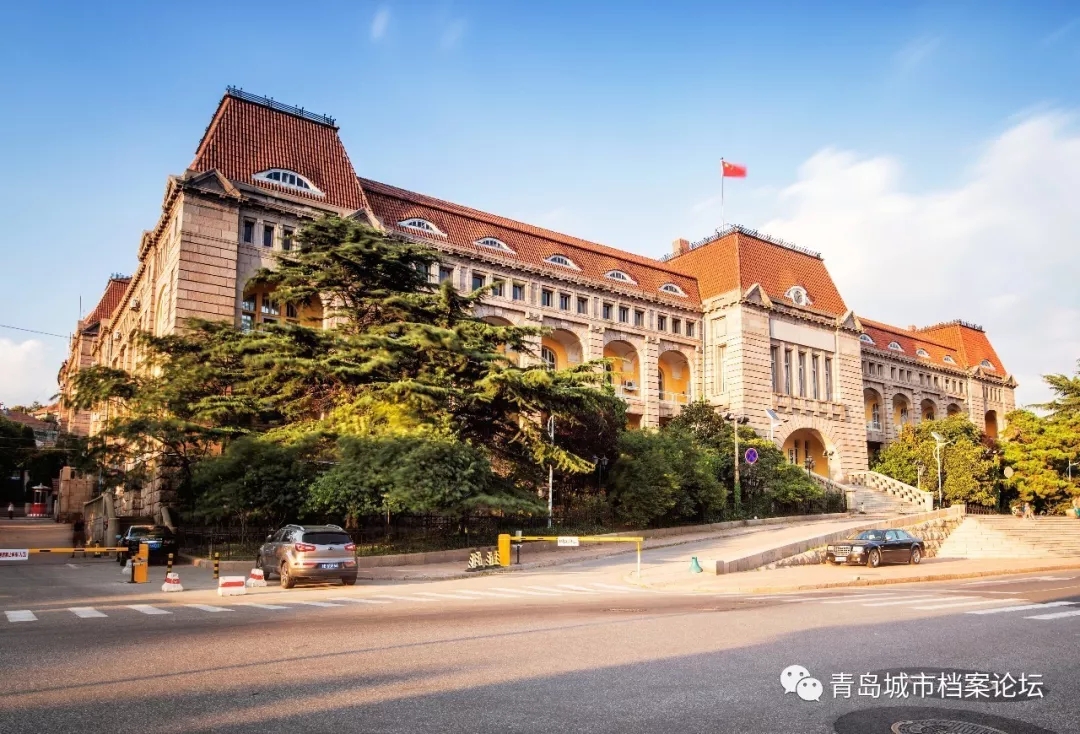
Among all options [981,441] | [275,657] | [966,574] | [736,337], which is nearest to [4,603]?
[275,657]

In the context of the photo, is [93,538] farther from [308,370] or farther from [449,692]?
[449,692]

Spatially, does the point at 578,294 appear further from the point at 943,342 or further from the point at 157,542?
the point at 943,342

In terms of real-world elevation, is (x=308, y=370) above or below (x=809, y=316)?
below

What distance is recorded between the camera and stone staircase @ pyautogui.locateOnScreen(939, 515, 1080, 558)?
35.0 meters

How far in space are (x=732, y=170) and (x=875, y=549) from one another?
104 feet

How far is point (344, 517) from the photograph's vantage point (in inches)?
1075

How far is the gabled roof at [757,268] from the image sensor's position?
5512 cm

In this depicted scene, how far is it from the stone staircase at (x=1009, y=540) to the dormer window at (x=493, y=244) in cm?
2679

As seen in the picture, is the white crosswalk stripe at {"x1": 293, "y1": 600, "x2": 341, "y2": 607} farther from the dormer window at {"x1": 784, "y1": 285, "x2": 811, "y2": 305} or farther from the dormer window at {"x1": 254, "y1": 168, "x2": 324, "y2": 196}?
the dormer window at {"x1": 784, "y1": 285, "x2": 811, "y2": 305}

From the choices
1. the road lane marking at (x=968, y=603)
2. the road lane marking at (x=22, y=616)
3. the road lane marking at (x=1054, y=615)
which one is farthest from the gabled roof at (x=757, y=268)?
the road lane marking at (x=22, y=616)

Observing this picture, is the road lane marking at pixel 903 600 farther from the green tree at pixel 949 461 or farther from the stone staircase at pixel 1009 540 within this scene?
the green tree at pixel 949 461

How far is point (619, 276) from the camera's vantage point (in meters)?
52.2

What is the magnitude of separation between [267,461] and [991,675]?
21327 millimetres

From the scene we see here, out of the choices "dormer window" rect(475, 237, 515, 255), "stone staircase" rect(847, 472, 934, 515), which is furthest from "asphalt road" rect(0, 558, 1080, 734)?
"stone staircase" rect(847, 472, 934, 515)
